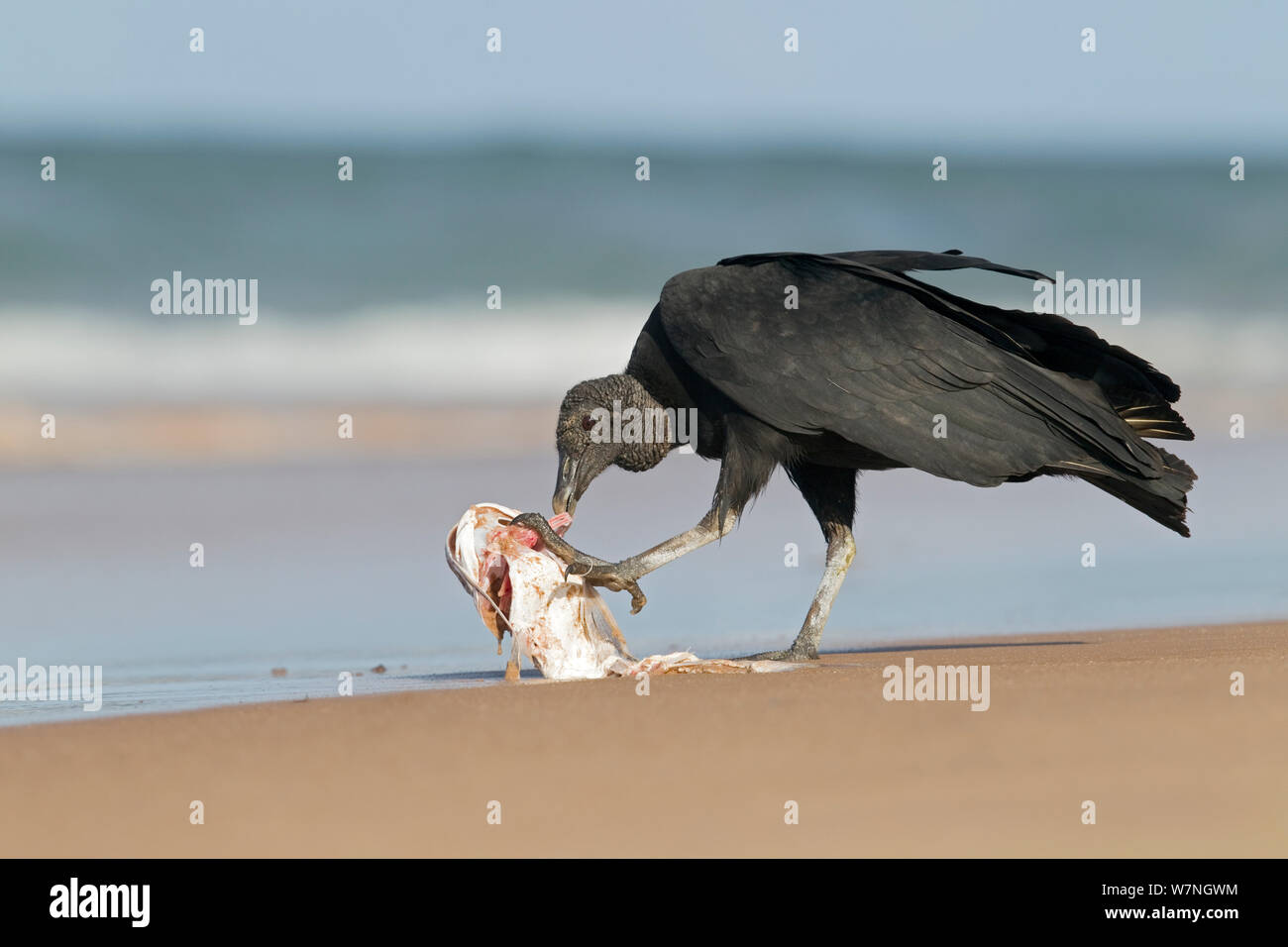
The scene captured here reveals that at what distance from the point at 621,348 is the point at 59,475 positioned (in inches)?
249

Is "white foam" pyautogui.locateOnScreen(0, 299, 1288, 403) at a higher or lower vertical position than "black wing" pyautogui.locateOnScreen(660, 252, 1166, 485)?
higher

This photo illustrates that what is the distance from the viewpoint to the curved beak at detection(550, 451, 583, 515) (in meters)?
7.05

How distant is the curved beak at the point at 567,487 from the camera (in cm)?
705

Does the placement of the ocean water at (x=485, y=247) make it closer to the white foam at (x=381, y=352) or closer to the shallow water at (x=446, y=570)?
the white foam at (x=381, y=352)

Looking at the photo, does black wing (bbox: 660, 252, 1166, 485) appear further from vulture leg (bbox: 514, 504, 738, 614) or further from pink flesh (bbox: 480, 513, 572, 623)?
pink flesh (bbox: 480, 513, 572, 623)

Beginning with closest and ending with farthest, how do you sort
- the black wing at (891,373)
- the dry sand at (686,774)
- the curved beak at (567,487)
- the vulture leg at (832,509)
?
the dry sand at (686,774)
the black wing at (891,373)
the curved beak at (567,487)
the vulture leg at (832,509)

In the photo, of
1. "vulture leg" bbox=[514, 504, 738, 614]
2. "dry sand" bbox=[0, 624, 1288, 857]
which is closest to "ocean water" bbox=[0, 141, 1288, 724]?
"vulture leg" bbox=[514, 504, 738, 614]

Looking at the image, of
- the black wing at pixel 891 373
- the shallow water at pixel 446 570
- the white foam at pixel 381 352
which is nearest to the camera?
the black wing at pixel 891 373

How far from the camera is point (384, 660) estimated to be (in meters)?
7.16

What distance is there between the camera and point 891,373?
636cm

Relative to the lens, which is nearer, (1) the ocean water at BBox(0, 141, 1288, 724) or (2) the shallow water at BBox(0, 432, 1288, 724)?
(2) the shallow water at BBox(0, 432, 1288, 724)

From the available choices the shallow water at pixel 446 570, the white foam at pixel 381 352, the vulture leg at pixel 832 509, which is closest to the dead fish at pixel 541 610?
the shallow water at pixel 446 570

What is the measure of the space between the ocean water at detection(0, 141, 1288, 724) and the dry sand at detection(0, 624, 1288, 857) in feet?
4.25
